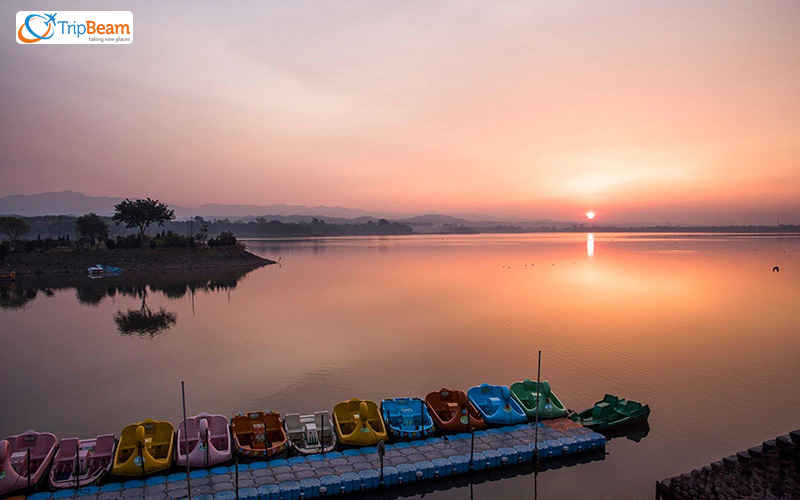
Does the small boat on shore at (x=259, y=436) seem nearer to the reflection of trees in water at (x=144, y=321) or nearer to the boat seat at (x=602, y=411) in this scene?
the boat seat at (x=602, y=411)

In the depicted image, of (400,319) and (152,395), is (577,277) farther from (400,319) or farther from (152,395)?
(152,395)

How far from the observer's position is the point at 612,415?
61.1ft

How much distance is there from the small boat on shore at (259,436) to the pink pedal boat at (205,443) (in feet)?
1.24

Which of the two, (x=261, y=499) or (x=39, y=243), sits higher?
(x=39, y=243)

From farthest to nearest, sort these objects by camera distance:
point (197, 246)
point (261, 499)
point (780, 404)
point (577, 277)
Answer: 1. point (197, 246)
2. point (577, 277)
3. point (780, 404)
4. point (261, 499)

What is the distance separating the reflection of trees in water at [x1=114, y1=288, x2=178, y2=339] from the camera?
119 ft

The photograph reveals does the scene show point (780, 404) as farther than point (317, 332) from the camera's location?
No

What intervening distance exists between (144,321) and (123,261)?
43.5 metres

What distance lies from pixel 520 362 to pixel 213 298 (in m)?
37.7

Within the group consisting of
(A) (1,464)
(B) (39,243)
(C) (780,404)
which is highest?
(B) (39,243)

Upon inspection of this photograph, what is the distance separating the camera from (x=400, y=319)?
1537 inches

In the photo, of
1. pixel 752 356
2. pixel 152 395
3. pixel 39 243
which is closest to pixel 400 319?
pixel 152 395

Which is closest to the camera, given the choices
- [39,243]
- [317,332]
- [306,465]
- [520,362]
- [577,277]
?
[306,465]

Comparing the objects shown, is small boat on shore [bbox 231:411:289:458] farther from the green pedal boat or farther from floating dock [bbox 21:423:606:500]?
the green pedal boat
